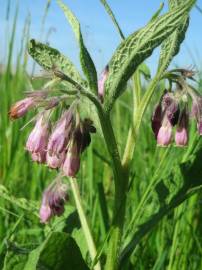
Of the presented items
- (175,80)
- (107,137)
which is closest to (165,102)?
(175,80)

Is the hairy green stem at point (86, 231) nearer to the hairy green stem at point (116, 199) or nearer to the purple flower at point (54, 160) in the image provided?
the hairy green stem at point (116, 199)

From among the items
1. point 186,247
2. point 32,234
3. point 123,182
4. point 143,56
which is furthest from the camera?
point 32,234

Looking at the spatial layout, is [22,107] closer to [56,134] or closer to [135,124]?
[56,134]

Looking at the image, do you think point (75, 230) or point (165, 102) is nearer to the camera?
point (165, 102)

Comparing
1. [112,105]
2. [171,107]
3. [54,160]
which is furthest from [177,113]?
[54,160]

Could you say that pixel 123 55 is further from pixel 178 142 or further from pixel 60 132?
pixel 178 142

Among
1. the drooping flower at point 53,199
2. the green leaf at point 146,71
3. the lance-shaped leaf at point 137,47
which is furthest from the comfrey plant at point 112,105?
the green leaf at point 146,71
